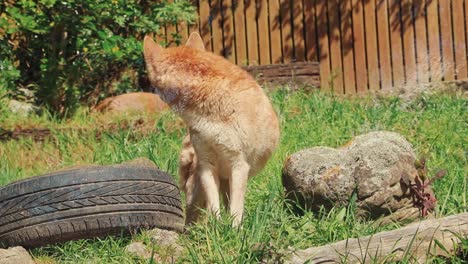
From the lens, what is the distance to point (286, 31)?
1126cm

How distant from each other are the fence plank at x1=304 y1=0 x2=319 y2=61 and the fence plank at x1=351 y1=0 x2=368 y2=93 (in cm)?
50

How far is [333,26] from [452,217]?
6597mm

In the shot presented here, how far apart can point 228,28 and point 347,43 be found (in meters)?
1.54

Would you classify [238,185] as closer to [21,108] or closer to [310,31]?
[21,108]

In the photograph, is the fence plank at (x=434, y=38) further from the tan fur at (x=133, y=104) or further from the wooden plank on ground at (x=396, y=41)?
the tan fur at (x=133, y=104)

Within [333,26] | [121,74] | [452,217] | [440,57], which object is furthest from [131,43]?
[452,217]

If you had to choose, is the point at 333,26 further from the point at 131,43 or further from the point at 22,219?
the point at 22,219

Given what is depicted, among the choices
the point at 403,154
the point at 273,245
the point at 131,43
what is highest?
the point at 131,43

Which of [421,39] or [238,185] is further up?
[421,39]

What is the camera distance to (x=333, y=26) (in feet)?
36.4

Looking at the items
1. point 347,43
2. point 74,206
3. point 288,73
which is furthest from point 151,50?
point 347,43

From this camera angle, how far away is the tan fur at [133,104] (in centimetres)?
998

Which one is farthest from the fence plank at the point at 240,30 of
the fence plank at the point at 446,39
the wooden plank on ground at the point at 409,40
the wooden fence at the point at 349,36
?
the fence plank at the point at 446,39

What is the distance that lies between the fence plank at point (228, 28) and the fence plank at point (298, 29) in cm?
80
